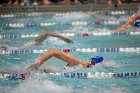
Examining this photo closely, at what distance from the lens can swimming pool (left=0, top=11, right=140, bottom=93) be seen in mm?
4527

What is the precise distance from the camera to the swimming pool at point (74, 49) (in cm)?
453

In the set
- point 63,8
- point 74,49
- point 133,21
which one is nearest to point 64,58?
point 74,49

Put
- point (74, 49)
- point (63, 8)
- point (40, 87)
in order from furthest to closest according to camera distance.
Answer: point (63, 8) → point (74, 49) → point (40, 87)

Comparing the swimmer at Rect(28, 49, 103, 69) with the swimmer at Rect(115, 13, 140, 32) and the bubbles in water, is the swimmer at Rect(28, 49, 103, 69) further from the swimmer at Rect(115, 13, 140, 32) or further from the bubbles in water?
the swimmer at Rect(115, 13, 140, 32)

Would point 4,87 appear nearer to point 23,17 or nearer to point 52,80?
point 52,80

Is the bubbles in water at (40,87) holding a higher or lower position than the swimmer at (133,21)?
lower

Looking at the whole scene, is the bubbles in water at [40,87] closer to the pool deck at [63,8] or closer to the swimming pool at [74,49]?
the swimming pool at [74,49]

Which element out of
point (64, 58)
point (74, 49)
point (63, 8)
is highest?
point (64, 58)

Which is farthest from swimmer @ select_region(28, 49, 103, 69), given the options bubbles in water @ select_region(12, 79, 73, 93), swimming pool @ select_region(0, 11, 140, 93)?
bubbles in water @ select_region(12, 79, 73, 93)

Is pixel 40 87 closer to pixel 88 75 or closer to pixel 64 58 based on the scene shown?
pixel 64 58

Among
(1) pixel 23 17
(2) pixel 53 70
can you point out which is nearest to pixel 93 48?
(2) pixel 53 70

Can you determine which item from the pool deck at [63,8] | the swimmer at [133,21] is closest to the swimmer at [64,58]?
the swimmer at [133,21]

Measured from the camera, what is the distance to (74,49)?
6.33 m

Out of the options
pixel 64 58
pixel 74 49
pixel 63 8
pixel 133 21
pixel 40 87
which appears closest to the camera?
pixel 40 87
